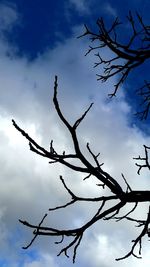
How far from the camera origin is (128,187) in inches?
137

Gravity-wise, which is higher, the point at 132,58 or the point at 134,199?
the point at 132,58

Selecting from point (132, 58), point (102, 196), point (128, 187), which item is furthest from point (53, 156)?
point (132, 58)

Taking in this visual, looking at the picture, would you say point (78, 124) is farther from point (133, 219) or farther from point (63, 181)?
point (133, 219)

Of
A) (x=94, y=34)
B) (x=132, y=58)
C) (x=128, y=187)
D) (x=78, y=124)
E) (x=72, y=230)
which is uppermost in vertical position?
(x=94, y=34)

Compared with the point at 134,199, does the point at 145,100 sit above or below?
above

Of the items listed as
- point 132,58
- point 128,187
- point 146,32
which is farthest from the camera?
point 146,32

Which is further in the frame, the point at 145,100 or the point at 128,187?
the point at 145,100

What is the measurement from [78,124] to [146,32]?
10.5ft

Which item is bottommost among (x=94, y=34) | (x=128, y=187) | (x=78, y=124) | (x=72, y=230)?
(x=72, y=230)

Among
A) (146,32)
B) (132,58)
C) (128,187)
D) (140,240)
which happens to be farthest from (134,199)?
(146,32)

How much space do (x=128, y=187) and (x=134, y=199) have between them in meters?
0.20

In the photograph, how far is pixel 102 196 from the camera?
3342 mm

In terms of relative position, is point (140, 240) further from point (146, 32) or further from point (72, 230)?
point (146, 32)

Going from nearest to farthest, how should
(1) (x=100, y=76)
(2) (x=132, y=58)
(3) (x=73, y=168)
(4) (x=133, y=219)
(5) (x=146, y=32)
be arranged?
(3) (x=73, y=168) → (4) (x=133, y=219) → (2) (x=132, y=58) → (5) (x=146, y=32) → (1) (x=100, y=76)
